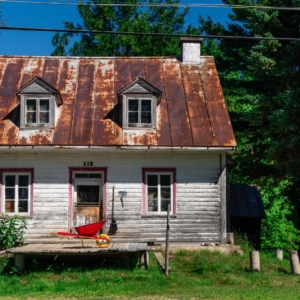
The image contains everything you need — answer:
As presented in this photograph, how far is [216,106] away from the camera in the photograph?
20078mm

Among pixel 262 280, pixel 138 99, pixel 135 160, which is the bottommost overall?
pixel 262 280

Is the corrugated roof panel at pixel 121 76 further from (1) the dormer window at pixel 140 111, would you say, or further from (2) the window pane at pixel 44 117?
(2) the window pane at pixel 44 117

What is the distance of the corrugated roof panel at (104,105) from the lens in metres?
18.5

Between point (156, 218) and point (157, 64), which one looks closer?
point (156, 218)

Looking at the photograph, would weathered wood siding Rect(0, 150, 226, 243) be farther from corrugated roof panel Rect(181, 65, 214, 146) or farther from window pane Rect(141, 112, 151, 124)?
window pane Rect(141, 112, 151, 124)

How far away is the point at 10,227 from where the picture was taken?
17.0m

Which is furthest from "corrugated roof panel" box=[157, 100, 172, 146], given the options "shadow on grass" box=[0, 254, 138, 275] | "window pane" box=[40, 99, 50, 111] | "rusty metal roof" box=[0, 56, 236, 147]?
"shadow on grass" box=[0, 254, 138, 275]

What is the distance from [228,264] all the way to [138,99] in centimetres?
646

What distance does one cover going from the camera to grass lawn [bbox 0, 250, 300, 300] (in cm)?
1240

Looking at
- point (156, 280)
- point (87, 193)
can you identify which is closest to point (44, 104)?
point (87, 193)

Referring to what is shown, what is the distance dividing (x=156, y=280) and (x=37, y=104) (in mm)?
8129

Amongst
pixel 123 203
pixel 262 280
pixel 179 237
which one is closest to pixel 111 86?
pixel 123 203

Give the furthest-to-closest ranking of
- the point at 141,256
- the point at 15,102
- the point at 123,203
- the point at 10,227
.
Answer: the point at 15,102, the point at 123,203, the point at 10,227, the point at 141,256

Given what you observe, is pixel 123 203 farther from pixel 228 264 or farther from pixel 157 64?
pixel 157 64
